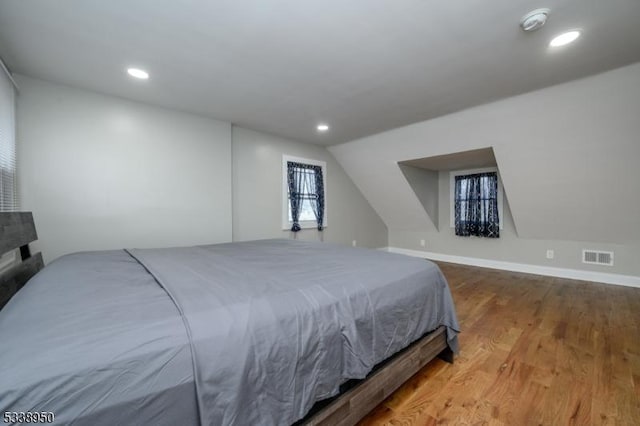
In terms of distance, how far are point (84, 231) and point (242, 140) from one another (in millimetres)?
2124

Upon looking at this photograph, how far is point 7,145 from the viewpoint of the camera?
2.12m

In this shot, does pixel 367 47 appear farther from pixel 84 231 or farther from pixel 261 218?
pixel 84 231

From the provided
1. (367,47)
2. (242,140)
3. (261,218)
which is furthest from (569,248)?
(242,140)

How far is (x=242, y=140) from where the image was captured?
12.4 ft

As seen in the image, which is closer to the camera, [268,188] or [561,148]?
[561,148]

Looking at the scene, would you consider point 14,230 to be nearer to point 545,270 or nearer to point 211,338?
point 211,338

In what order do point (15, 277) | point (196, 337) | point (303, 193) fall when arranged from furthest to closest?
point (303, 193), point (15, 277), point (196, 337)

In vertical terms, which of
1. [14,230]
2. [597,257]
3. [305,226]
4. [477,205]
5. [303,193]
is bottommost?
[597,257]

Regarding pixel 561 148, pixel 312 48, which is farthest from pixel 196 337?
pixel 561 148

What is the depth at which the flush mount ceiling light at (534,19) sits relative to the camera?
1582 mm

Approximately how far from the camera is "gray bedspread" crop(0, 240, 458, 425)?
0.66 metres

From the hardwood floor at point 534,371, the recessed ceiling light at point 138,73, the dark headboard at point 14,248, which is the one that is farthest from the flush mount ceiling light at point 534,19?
the dark headboard at point 14,248

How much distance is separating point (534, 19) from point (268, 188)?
336 centimetres

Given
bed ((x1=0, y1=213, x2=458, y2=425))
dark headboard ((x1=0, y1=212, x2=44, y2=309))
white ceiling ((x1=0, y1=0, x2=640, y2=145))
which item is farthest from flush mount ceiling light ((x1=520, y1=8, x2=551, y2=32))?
dark headboard ((x1=0, y1=212, x2=44, y2=309))
